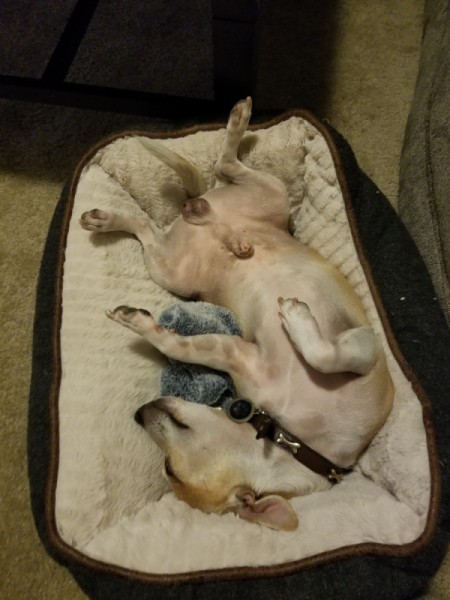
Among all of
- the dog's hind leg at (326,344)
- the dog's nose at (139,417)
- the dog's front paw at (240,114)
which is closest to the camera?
the dog's hind leg at (326,344)

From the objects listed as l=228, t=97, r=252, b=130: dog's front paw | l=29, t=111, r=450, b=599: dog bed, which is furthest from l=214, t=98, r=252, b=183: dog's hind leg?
l=29, t=111, r=450, b=599: dog bed

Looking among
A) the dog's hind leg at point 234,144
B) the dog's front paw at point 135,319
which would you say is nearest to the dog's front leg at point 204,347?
the dog's front paw at point 135,319

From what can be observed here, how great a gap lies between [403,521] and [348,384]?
364 millimetres

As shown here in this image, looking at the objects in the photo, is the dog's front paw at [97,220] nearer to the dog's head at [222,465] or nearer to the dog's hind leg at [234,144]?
the dog's hind leg at [234,144]

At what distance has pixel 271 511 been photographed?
1.35 meters

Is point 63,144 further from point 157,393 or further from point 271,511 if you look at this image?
point 271,511

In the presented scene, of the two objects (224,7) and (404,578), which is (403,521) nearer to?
(404,578)

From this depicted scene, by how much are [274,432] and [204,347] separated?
0.92 feet

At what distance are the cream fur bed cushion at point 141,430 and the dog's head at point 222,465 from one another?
0.06 metres

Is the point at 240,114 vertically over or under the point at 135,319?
over

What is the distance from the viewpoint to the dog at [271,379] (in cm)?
136

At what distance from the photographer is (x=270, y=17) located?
8.10 feet

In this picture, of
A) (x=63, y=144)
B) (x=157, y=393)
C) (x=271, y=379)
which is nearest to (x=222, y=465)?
(x=271, y=379)

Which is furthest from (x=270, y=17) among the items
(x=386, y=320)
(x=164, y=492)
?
(x=164, y=492)
